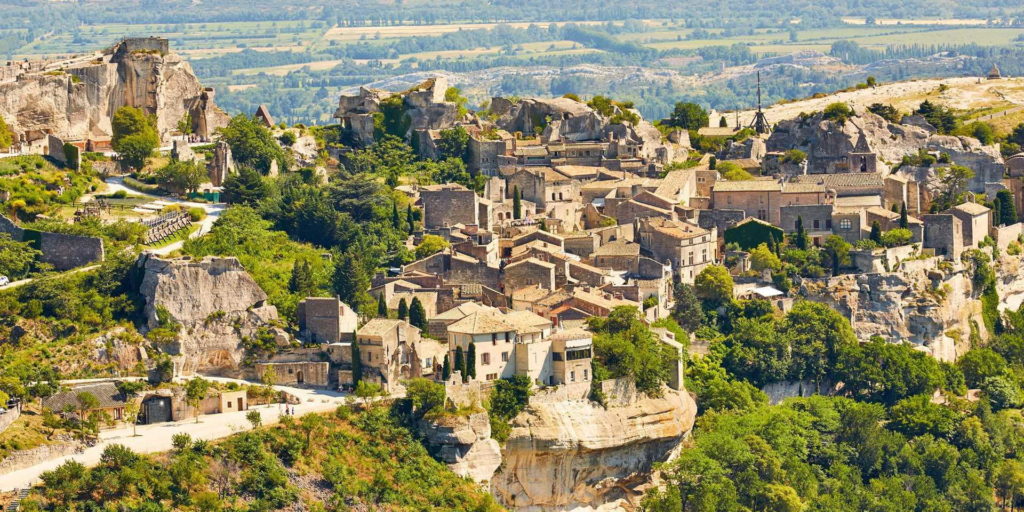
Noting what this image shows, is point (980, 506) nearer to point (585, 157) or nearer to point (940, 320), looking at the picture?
point (940, 320)

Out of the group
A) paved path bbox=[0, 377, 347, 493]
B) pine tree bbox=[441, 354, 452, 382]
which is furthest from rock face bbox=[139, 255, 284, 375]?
pine tree bbox=[441, 354, 452, 382]

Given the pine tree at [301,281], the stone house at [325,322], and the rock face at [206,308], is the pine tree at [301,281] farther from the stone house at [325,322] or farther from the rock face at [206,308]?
the stone house at [325,322]

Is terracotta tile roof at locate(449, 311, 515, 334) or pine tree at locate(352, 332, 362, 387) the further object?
terracotta tile roof at locate(449, 311, 515, 334)

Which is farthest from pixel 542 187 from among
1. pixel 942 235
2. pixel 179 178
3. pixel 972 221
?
pixel 972 221

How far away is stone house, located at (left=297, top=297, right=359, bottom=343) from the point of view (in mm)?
66125

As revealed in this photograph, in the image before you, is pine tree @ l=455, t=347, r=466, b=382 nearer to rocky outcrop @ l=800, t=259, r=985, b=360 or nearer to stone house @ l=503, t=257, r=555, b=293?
stone house @ l=503, t=257, r=555, b=293

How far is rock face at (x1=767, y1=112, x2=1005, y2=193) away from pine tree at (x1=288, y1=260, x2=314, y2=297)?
29493mm

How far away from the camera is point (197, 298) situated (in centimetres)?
6594

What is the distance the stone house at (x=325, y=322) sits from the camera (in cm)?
6612

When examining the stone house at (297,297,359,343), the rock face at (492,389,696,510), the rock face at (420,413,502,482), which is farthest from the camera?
the stone house at (297,297,359,343)

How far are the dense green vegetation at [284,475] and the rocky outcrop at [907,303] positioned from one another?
22560 millimetres

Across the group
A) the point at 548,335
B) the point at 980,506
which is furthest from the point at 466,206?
the point at 980,506

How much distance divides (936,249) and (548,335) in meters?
22.8

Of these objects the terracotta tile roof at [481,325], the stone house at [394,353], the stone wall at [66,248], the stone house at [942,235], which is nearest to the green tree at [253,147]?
the stone wall at [66,248]
